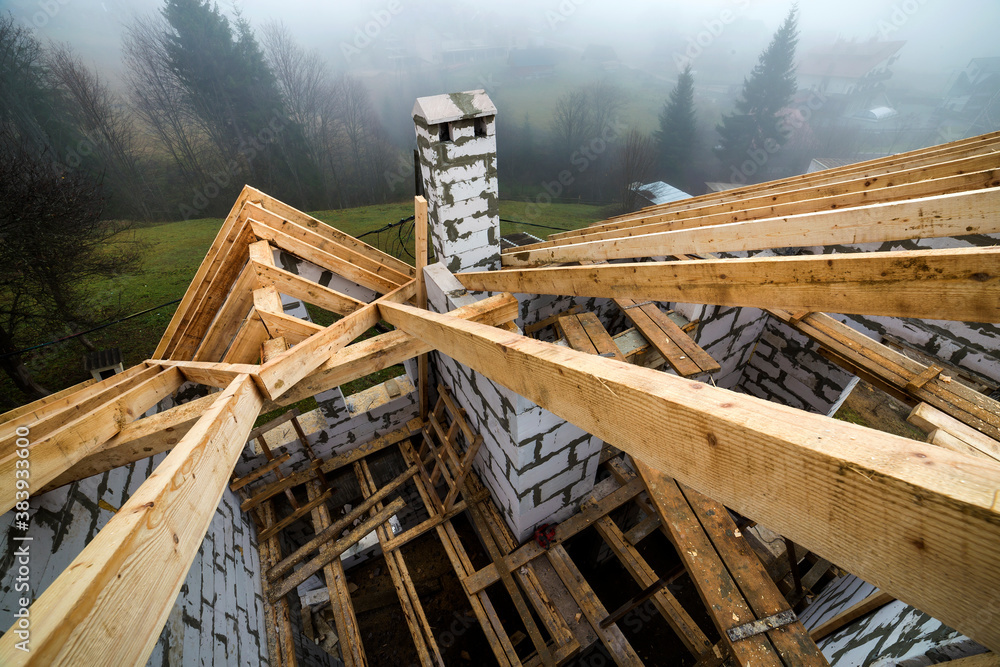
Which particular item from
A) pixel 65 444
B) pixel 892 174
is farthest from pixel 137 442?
pixel 892 174

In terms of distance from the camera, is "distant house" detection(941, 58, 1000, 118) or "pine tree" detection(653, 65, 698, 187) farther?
"distant house" detection(941, 58, 1000, 118)

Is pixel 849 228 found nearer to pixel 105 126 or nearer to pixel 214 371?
pixel 214 371

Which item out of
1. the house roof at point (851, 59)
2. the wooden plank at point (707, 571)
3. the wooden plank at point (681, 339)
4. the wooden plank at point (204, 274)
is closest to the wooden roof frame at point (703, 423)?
the wooden plank at point (204, 274)

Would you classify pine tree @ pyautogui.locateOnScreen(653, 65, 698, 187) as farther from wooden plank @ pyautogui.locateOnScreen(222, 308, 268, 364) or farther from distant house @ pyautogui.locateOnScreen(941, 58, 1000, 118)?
distant house @ pyautogui.locateOnScreen(941, 58, 1000, 118)

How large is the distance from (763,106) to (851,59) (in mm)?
36369

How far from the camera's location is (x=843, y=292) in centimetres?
141

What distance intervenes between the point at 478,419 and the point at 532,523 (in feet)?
4.02

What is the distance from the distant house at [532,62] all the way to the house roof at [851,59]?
40170 millimetres

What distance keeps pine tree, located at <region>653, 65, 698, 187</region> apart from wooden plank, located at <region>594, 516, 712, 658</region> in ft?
146

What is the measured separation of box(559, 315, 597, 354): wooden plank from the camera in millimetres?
4106

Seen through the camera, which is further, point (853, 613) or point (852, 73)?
point (852, 73)

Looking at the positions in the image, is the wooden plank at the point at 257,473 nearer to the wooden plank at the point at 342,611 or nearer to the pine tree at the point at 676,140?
the wooden plank at the point at 342,611

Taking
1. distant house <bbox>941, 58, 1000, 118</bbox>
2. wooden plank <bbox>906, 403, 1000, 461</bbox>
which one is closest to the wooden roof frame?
wooden plank <bbox>906, 403, 1000, 461</bbox>

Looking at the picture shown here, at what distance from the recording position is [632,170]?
33000mm
